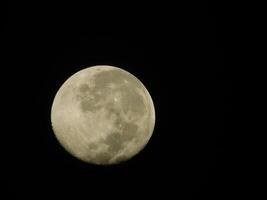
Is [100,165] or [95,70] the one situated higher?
[95,70]

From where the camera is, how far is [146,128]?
4.58 meters

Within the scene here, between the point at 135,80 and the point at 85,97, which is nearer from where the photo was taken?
the point at 85,97

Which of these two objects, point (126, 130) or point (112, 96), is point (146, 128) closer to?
point (126, 130)

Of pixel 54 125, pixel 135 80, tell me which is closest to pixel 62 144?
pixel 54 125

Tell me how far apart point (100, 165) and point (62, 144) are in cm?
61

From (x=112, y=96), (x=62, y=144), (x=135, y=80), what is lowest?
(x=62, y=144)

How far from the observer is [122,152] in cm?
441

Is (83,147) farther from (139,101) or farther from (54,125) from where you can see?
(139,101)

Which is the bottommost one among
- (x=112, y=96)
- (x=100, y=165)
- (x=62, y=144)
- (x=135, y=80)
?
(x=100, y=165)

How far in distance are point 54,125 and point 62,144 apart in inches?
11.4

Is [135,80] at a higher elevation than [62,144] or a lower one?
higher

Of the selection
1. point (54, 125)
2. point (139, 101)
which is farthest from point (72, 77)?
point (139, 101)

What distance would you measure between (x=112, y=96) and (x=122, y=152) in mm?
768

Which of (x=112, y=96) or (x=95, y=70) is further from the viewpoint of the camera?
(x=95, y=70)
